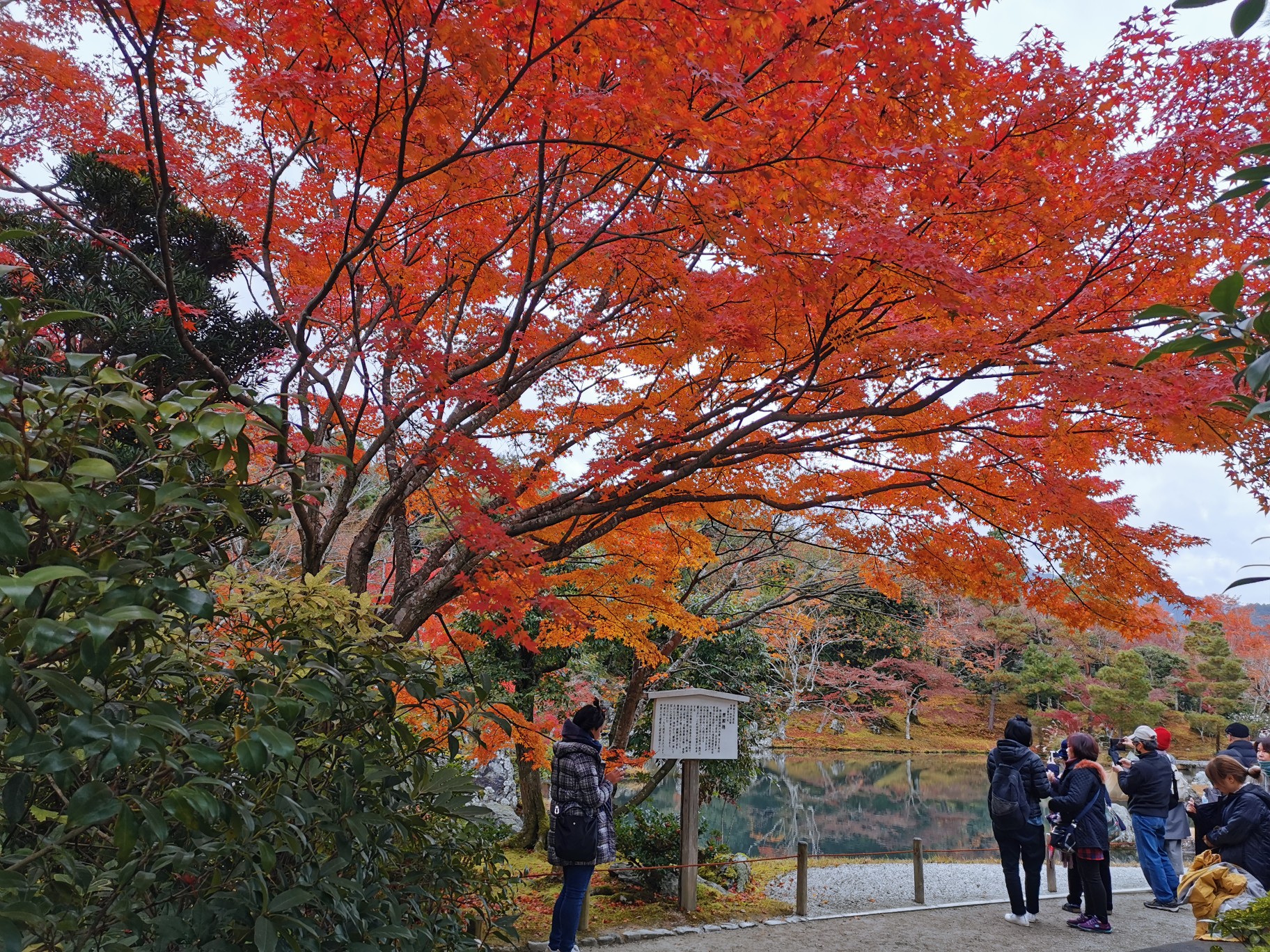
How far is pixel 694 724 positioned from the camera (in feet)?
20.8

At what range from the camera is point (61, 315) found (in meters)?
1.31

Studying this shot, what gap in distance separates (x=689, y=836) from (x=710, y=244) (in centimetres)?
467

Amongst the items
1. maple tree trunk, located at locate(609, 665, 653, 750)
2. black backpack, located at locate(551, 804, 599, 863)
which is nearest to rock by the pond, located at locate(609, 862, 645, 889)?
maple tree trunk, located at locate(609, 665, 653, 750)

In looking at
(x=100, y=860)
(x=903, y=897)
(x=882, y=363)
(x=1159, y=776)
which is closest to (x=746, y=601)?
(x=903, y=897)

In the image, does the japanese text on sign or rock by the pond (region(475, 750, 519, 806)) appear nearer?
the japanese text on sign

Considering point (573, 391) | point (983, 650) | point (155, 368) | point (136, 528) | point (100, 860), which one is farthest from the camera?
point (983, 650)

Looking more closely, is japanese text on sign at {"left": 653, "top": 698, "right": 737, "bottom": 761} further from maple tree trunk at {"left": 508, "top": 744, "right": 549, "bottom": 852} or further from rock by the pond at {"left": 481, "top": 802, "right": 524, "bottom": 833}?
rock by the pond at {"left": 481, "top": 802, "right": 524, "bottom": 833}

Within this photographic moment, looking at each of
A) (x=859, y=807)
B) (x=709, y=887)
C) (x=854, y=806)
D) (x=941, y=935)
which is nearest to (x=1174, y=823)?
(x=941, y=935)

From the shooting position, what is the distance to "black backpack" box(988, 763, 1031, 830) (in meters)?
5.60

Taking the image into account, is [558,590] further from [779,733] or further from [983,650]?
[983,650]

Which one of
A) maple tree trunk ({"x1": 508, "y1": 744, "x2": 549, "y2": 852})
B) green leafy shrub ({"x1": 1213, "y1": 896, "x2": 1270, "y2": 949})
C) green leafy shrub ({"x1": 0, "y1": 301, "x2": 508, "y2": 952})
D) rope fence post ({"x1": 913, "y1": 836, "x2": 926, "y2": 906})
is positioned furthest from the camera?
maple tree trunk ({"x1": 508, "y1": 744, "x2": 549, "y2": 852})

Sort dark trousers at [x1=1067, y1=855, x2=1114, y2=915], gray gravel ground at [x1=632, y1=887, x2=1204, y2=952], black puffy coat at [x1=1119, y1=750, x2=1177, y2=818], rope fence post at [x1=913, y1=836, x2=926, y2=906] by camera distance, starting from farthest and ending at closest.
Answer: rope fence post at [x1=913, y1=836, x2=926, y2=906]
black puffy coat at [x1=1119, y1=750, x2=1177, y2=818]
dark trousers at [x1=1067, y1=855, x2=1114, y2=915]
gray gravel ground at [x1=632, y1=887, x2=1204, y2=952]

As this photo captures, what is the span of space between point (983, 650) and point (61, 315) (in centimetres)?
2687

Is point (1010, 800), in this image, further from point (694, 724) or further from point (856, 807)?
point (856, 807)
